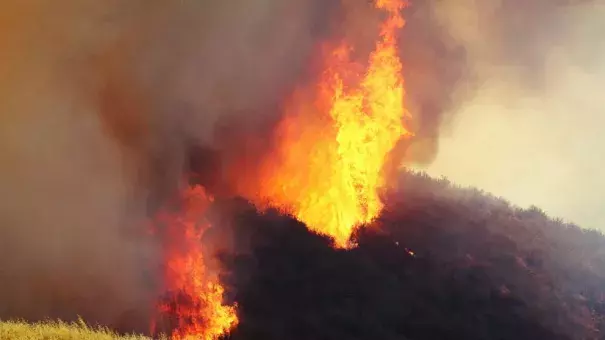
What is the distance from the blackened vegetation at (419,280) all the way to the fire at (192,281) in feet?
1.56

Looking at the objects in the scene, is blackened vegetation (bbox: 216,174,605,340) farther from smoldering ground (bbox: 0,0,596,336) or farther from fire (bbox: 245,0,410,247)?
smoldering ground (bbox: 0,0,596,336)

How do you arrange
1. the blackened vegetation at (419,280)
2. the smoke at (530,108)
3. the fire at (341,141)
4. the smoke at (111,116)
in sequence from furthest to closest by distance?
1. the smoke at (530,108)
2. the fire at (341,141)
3. the smoke at (111,116)
4. the blackened vegetation at (419,280)

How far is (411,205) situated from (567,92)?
7.93 meters

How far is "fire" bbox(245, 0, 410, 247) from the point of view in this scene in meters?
13.5

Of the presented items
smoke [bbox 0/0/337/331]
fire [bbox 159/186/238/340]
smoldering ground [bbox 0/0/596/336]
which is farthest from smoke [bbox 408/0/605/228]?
fire [bbox 159/186/238/340]

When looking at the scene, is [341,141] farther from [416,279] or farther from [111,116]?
[111,116]

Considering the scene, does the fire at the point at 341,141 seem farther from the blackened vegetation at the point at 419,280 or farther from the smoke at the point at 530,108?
the smoke at the point at 530,108

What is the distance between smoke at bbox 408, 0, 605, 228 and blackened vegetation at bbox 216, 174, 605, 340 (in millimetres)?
4336

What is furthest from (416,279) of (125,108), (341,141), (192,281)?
(125,108)

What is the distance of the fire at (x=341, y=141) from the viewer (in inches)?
532

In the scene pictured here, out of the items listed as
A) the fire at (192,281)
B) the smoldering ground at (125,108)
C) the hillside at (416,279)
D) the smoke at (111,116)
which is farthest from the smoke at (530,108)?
Result: the fire at (192,281)

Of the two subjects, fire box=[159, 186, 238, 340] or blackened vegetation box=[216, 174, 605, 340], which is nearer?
blackened vegetation box=[216, 174, 605, 340]

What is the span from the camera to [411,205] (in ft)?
47.6

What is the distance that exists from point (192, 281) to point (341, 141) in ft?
16.9
